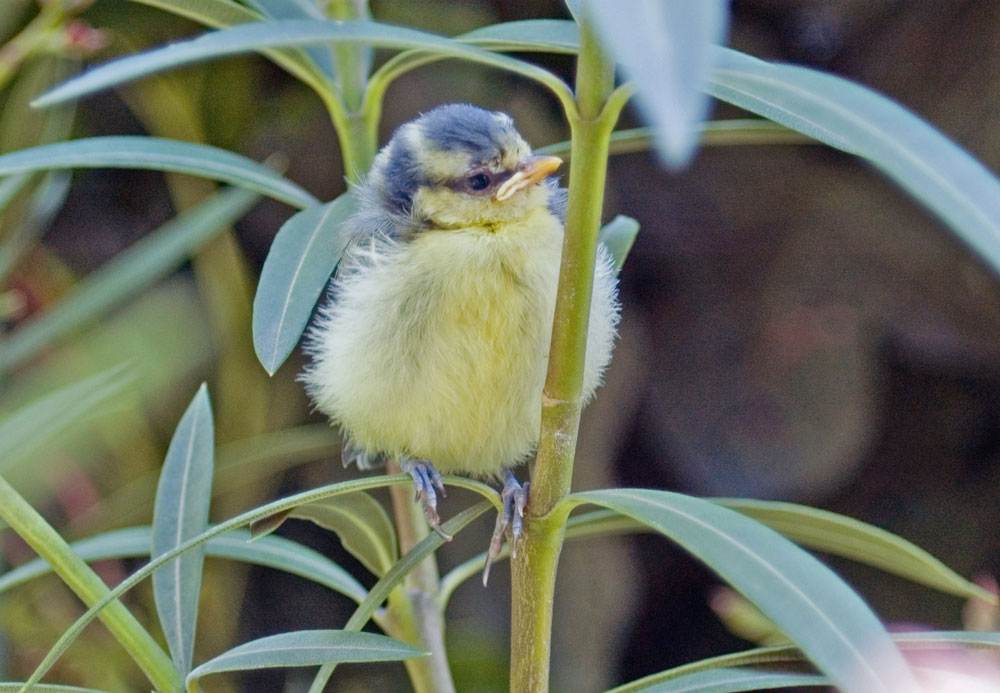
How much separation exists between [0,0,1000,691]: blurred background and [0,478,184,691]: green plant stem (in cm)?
75

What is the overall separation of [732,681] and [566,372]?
261 mm

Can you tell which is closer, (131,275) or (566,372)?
(566,372)

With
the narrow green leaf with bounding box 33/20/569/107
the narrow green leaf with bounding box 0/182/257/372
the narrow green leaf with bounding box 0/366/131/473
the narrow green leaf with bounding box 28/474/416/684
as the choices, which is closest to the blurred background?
the narrow green leaf with bounding box 0/182/257/372

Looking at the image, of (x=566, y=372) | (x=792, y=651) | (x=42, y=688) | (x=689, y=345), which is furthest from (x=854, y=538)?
(x=689, y=345)

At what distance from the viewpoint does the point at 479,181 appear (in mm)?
949

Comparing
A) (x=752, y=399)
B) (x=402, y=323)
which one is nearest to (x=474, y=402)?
(x=402, y=323)

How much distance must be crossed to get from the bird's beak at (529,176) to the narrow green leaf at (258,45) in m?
0.39

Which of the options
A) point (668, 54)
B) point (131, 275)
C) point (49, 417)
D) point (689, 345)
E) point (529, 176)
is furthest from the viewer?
point (689, 345)

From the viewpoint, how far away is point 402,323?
0.86 m

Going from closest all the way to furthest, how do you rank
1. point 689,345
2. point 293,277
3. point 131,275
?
point 293,277
point 131,275
point 689,345

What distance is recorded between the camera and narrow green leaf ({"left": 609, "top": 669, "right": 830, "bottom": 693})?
0.63 m

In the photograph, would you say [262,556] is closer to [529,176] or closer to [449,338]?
[449,338]

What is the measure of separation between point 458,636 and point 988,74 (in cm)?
115

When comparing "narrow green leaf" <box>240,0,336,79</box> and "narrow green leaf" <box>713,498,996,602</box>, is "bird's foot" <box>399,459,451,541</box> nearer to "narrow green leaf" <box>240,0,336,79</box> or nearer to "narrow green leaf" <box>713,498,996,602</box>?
"narrow green leaf" <box>713,498,996,602</box>
